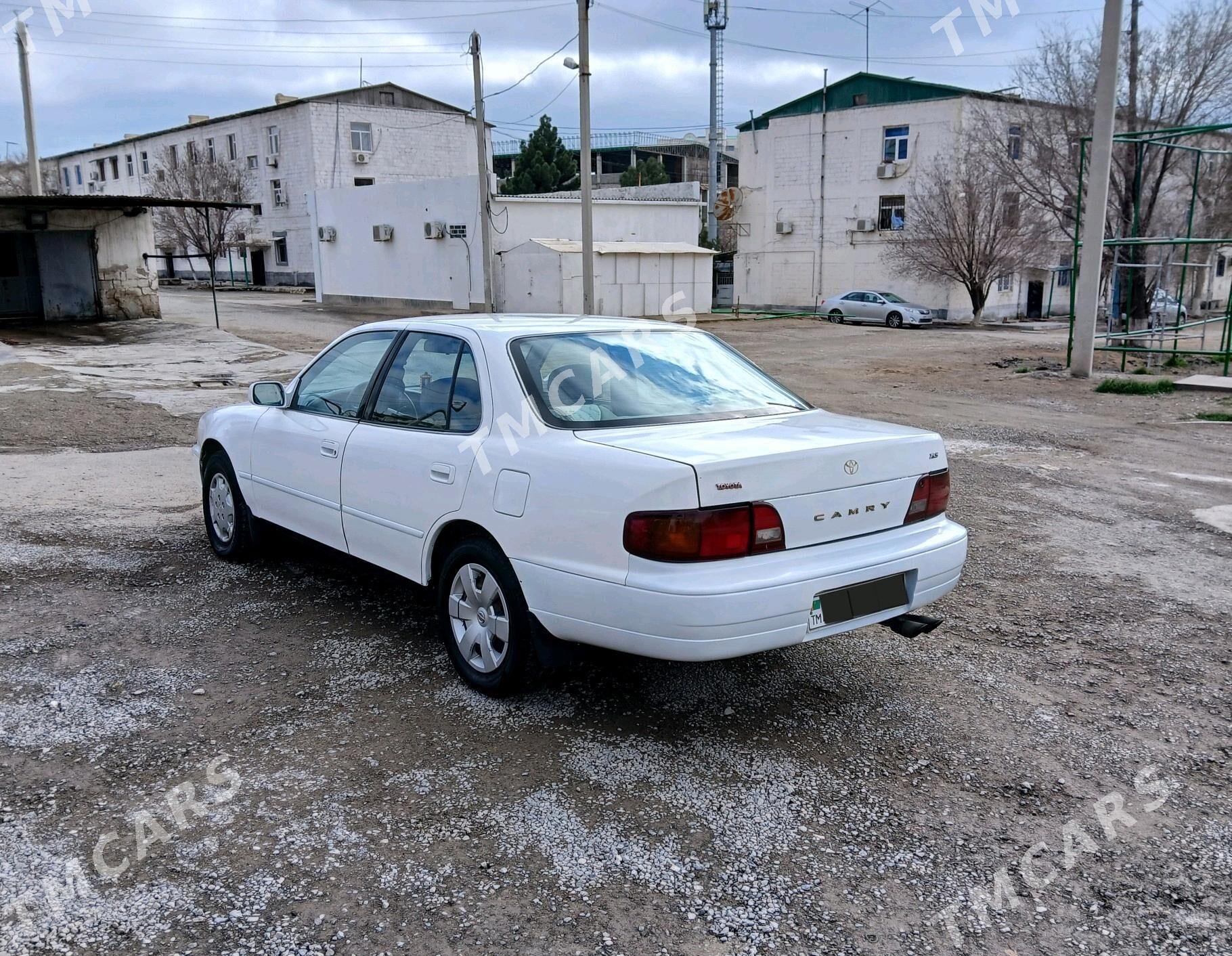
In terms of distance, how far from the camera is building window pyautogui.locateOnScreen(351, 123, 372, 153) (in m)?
49.0

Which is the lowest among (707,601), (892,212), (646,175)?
(707,601)

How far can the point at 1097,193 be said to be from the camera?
14.7 meters

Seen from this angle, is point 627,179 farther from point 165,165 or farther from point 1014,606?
point 1014,606

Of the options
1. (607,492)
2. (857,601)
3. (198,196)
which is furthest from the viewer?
(198,196)

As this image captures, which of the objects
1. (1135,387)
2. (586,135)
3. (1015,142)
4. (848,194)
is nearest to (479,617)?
(1135,387)

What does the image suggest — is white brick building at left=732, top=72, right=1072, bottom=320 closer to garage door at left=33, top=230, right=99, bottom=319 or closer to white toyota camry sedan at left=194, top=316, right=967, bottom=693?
garage door at left=33, top=230, right=99, bottom=319

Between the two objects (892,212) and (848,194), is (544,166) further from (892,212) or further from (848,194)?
(892,212)

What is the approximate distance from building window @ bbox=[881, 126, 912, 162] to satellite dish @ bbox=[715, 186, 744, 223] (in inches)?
271

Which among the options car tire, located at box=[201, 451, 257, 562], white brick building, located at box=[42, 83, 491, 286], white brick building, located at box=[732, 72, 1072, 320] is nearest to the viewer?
car tire, located at box=[201, 451, 257, 562]

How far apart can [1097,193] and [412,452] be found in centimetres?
1354

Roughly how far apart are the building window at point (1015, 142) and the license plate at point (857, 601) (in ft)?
99.7

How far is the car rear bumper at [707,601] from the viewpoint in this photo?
3404mm

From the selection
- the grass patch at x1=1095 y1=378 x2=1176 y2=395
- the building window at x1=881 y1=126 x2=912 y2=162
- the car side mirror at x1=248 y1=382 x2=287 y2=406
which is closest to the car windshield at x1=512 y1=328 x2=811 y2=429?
the car side mirror at x1=248 y1=382 x2=287 y2=406

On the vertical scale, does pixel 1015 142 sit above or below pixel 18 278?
above
